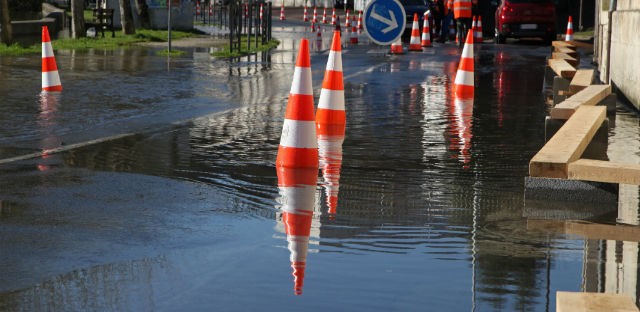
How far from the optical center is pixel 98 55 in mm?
25344

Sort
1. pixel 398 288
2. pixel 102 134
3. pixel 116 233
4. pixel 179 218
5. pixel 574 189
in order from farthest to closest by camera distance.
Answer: pixel 102 134, pixel 574 189, pixel 179 218, pixel 116 233, pixel 398 288

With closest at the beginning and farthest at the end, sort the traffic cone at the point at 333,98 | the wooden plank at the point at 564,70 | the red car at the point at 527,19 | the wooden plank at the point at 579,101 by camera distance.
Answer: the wooden plank at the point at 579,101, the traffic cone at the point at 333,98, the wooden plank at the point at 564,70, the red car at the point at 527,19

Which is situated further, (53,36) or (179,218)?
(53,36)

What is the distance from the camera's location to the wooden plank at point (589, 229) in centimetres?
664

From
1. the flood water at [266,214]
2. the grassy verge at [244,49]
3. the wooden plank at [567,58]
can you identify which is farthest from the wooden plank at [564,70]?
the grassy verge at [244,49]

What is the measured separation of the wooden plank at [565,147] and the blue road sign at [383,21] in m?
12.6

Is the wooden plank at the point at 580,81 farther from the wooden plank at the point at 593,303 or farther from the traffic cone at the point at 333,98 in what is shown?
the wooden plank at the point at 593,303

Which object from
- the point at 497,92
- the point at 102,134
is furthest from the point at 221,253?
the point at 497,92

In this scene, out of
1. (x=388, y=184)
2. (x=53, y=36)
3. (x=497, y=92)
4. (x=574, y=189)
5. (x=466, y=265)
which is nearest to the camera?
(x=466, y=265)

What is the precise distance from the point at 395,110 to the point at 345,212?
23.6 ft

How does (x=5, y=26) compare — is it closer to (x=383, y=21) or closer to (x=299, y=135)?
(x=383, y=21)

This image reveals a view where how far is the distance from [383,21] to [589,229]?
1572 cm

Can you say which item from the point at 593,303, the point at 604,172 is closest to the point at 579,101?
the point at 604,172

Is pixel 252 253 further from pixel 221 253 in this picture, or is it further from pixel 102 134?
pixel 102 134
